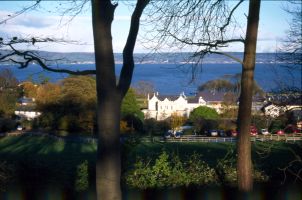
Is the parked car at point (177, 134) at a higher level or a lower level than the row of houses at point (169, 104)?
lower

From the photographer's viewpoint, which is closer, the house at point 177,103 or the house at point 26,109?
the house at point 26,109

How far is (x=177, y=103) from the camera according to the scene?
2291 inches

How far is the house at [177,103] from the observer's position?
5222cm

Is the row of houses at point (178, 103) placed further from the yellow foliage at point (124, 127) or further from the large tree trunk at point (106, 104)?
the large tree trunk at point (106, 104)

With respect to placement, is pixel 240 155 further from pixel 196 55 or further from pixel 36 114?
pixel 36 114

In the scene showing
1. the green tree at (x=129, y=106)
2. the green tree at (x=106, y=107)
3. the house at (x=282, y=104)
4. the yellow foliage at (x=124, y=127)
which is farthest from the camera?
the green tree at (x=129, y=106)

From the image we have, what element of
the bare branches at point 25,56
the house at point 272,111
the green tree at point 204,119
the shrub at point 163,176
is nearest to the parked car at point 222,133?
the green tree at point 204,119

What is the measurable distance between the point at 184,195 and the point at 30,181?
300cm

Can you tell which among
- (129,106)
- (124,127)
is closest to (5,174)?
(124,127)

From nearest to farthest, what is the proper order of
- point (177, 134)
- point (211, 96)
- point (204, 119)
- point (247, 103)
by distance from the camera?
point (247, 103)
point (177, 134)
point (204, 119)
point (211, 96)

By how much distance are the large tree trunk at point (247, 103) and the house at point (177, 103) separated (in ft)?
140

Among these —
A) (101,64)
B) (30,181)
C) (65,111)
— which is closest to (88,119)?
(65,111)

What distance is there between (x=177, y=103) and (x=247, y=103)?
51.4 meters

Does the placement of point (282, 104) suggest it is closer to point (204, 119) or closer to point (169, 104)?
point (204, 119)
